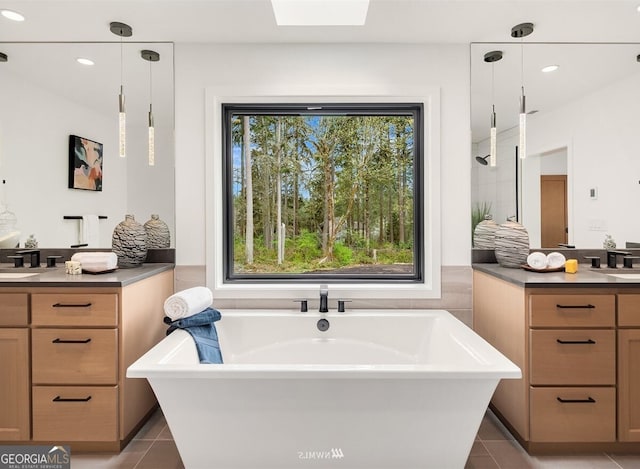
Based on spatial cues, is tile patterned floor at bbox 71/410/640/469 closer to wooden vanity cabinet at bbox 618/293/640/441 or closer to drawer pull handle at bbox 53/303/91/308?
wooden vanity cabinet at bbox 618/293/640/441

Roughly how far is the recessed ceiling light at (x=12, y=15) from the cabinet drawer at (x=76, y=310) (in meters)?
1.68

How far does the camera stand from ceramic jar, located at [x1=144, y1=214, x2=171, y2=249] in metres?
2.69

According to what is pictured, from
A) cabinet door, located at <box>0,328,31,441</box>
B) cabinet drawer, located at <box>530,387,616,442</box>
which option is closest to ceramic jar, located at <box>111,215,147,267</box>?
cabinet door, located at <box>0,328,31,441</box>

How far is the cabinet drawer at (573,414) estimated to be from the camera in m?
2.02

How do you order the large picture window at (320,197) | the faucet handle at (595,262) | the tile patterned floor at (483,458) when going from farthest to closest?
the large picture window at (320,197), the faucet handle at (595,262), the tile patterned floor at (483,458)

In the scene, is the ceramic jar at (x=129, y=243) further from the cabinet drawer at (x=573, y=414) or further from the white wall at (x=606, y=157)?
the cabinet drawer at (x=573, y=414)

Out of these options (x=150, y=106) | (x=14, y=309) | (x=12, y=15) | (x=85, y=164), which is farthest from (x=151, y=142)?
(x=14, y=309)

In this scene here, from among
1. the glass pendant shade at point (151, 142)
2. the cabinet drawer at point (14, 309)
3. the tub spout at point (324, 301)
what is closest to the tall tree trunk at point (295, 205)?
the tub spout at point (324, 301)

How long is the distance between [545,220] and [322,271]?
5.32ft

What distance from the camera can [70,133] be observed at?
274 centimetres

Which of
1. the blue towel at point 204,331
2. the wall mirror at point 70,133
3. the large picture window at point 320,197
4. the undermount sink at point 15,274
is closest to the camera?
the blue towel at point 204,331

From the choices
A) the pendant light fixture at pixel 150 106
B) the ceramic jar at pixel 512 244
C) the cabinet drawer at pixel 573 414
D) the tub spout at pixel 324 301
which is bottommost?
the cabinet drawer at pixel 573 414

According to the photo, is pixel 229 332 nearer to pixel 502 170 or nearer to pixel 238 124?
pixel 238 124

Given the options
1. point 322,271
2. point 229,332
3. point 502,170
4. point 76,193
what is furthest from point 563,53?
point 76,193
